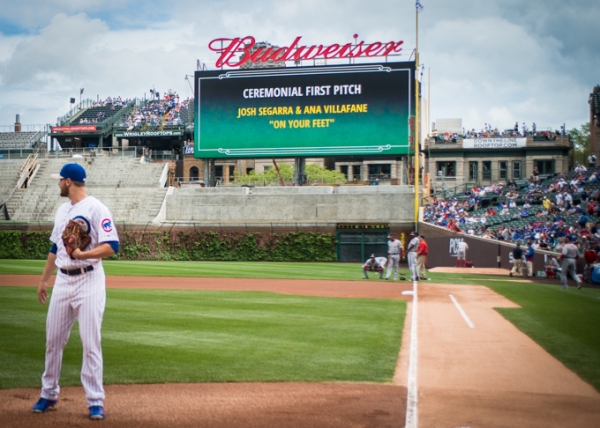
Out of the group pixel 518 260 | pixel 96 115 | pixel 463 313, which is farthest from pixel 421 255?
pixel 96 115

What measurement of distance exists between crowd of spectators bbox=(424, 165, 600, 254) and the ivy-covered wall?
7726 mm

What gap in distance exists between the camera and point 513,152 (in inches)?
2334

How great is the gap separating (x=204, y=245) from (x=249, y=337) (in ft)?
116

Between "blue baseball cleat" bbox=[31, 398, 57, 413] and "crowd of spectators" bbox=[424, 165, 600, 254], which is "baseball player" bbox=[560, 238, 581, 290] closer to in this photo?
"crowd of spectators" bbox=[424, 165, 600, 254]

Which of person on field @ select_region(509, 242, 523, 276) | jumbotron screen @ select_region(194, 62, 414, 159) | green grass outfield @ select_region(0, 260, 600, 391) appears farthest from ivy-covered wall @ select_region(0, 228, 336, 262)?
green grass outfield @ select_region(0, 260, 600, 391)

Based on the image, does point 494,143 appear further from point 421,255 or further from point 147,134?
point 421,255

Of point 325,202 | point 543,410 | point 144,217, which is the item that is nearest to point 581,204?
point 325,202

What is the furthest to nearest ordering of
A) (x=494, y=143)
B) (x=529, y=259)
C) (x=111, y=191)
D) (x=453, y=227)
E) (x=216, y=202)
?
(x=494, y=143), (x=111, y=191), (x=216, y=202), (x=453, y=227), (x=529, y=259)

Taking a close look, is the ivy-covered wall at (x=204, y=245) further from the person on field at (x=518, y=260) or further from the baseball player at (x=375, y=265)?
the baseball player at (x=375, y=265)

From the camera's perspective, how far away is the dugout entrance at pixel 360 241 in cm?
4416

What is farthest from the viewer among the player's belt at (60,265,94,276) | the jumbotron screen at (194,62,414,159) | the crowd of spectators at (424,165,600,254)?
the jumbotron screen at (194,62,414,159)

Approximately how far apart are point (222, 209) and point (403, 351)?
1562 inches

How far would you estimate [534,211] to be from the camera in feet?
128

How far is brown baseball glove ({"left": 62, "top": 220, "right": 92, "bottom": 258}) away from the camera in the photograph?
6184 mm
